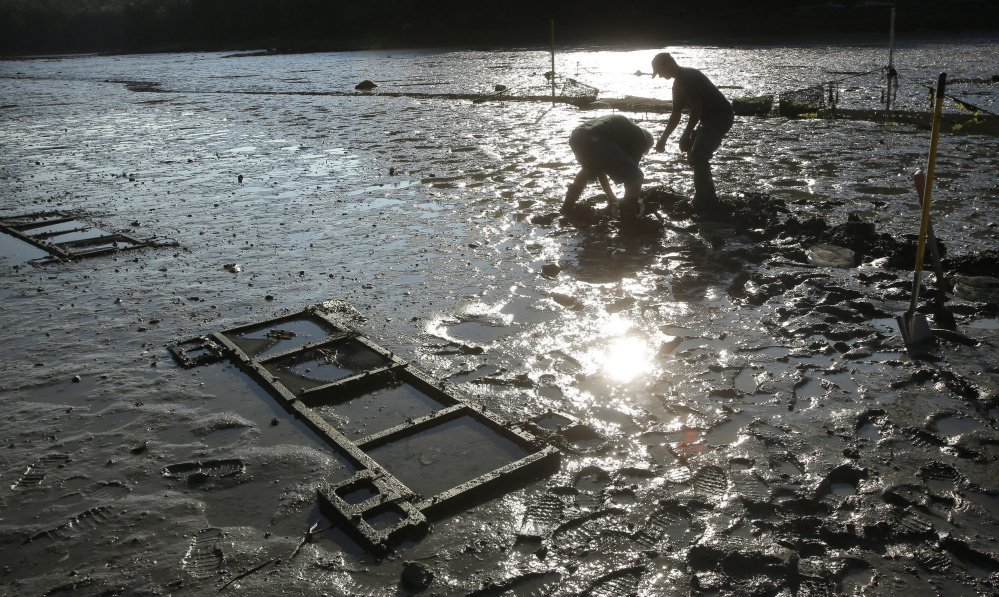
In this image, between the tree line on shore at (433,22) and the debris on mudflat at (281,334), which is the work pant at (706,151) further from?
the tree line on shore at (433,22)

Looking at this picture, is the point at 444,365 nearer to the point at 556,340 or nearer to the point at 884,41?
the point at 556,340

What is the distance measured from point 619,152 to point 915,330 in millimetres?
3340

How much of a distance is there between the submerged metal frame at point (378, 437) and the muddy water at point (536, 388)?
9cm

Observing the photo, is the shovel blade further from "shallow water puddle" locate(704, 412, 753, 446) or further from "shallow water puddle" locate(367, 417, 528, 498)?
"shallow water puddle" locate(367, 417, 528, 498)

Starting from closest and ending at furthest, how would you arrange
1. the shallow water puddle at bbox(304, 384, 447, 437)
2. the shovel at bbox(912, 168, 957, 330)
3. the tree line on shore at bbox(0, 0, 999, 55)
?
the shallow water puddle at bbox(304, 384, 447, 437) → the shovel at bbox(912, 168, 957, 330) → the tree line on shore at bbox(0, 0, 999, 55)

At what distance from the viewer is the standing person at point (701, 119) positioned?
758cm

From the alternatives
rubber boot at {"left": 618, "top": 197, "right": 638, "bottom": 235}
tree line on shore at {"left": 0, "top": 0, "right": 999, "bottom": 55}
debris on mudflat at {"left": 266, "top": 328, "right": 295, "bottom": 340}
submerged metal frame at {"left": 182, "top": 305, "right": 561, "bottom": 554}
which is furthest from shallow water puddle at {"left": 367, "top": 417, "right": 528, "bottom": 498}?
tree line on shore at {"left": 0, "top": 0, "right": 999, "bottom": 55}

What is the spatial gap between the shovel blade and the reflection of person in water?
2933mm

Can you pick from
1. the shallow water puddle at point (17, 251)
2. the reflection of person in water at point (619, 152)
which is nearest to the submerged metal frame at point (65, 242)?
the shallow water puddle at point (17, 251)

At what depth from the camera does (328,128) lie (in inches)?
592

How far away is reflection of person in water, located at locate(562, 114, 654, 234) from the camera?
7.11m

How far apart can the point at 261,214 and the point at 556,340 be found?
4852mm

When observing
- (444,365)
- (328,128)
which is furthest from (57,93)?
(444,365)

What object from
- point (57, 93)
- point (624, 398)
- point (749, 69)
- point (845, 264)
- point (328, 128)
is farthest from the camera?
point (57, 93)
